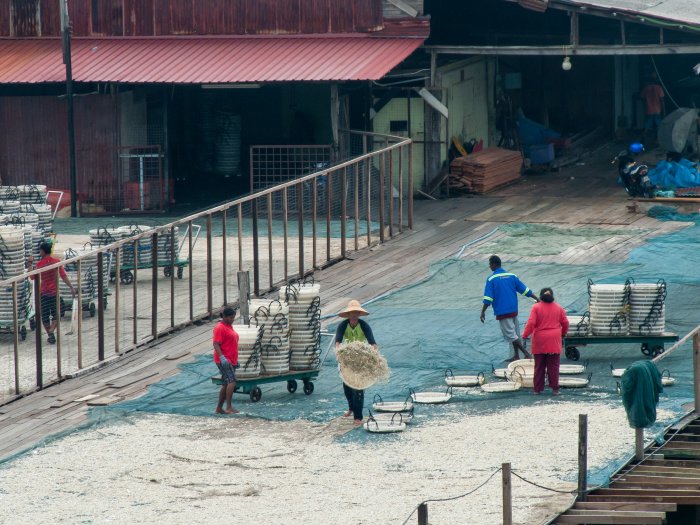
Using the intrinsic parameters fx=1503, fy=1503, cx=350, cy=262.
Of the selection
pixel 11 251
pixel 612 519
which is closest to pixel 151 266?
pixel 11 251

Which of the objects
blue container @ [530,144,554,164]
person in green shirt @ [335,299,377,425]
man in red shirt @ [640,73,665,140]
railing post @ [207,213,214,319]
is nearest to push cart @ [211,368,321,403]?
person in green shirt @ [335,299,377,425]

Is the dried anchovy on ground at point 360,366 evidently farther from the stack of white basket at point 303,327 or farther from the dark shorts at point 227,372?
the stack of white basket at point 303,327

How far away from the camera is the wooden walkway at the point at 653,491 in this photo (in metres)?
16.3

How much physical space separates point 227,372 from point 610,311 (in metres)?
5.99

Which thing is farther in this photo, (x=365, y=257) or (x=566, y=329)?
(x=365, y=257)

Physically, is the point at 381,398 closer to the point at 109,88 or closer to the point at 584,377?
the point at 584,377

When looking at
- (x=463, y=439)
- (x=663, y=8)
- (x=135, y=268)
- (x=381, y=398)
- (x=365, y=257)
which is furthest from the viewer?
(x=663, y=8)

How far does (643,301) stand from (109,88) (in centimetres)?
1849

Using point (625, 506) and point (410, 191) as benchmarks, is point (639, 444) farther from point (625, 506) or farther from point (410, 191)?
point (410, 191)

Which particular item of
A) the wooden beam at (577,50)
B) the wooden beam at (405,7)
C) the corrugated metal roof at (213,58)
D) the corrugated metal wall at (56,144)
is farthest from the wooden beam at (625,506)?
the corrugated metal wall at (56,144)

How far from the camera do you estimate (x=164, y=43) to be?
3694 cm

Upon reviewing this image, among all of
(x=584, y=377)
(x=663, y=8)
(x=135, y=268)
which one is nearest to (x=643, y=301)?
(x=584, y=377)

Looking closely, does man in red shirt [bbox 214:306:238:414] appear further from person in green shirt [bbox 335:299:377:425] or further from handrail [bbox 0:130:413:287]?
handrail [bbox 0:130:413:287]

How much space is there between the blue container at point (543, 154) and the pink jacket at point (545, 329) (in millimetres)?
18373
